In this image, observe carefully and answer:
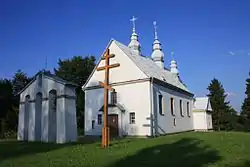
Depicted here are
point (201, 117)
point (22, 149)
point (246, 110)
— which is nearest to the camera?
point (22, 149)

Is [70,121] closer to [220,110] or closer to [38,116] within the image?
[38,116]

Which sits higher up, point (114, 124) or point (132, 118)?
point (132, 118)

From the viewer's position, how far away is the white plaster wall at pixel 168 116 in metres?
26.4

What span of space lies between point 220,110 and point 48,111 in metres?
42.5

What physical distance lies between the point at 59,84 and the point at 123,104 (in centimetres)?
917

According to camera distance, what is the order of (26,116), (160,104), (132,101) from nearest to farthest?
(26,116) → (132,101) → (160,104)

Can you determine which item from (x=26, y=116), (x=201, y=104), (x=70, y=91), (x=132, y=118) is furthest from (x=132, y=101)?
(x=201, y=104)

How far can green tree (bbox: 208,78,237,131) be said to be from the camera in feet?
169

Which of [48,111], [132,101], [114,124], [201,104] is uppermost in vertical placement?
[201,104]

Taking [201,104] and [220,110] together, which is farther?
[220,110]

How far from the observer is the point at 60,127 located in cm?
1823

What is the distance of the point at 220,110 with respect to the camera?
53875mm

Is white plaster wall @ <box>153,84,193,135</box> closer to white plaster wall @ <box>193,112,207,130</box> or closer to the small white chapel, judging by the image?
white plaster wall @ <box>193,112,207,130</box>

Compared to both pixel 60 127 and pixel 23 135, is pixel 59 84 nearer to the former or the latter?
pixel 60 127
